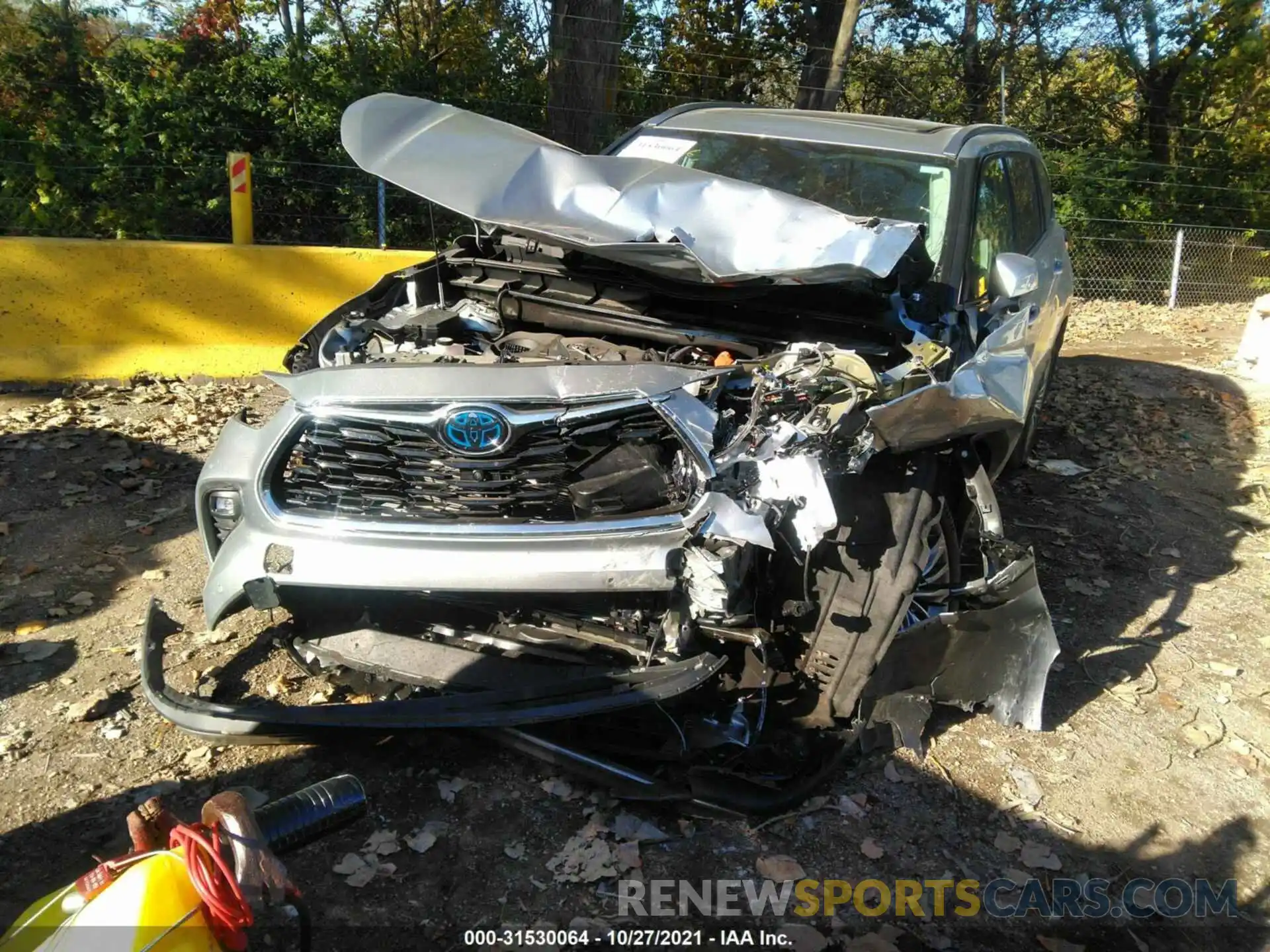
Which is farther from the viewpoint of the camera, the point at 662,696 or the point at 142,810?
the point at 662,696

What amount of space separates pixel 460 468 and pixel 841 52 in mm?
8797

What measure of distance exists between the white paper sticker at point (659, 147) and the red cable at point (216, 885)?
3845 mm

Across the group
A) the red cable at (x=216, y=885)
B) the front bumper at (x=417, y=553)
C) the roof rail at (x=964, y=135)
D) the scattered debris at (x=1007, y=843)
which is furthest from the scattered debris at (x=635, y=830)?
the roof rail at (x=964, y=135)

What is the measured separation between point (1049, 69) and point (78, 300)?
1627 centimetres

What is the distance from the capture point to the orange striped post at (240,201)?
21.7 feet

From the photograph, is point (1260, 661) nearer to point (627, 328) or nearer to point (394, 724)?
point (627, 328)

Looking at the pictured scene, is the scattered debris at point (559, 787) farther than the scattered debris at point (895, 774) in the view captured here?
No

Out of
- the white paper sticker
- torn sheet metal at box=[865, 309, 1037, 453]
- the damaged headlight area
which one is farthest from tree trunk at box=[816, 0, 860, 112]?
the damaged headlight area

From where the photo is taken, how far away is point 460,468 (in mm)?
2871

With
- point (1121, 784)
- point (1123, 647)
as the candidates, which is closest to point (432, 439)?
point (1121, 784)

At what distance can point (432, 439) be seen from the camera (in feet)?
9.30

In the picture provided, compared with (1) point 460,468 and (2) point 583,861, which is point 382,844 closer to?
(2) point 583,861

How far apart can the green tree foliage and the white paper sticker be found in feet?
13.8
